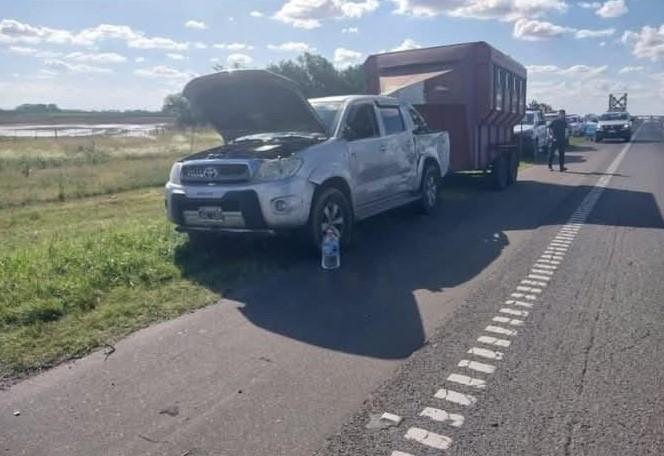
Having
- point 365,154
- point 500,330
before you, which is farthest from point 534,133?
point 500,330

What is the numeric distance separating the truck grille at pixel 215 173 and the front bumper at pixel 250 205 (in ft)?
0.30

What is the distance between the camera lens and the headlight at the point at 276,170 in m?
6.13

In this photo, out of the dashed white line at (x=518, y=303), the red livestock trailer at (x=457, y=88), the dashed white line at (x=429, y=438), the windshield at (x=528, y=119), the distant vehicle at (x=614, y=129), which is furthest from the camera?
the distant vehicle at (x=614, y=129)

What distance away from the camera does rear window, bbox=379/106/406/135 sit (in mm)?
8062

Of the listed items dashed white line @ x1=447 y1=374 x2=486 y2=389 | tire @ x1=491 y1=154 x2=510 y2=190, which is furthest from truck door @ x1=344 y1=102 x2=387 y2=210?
A: tire @ x1=491 y1=154 x2=510 y2=190

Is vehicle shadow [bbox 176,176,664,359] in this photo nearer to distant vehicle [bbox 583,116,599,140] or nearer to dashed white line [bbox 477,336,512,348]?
dashed white line [bbox 477,336,512,348]

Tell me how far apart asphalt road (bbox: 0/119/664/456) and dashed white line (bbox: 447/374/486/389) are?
12 millimetres

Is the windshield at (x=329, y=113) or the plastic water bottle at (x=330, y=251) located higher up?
the windshield at (x=329, y=113)

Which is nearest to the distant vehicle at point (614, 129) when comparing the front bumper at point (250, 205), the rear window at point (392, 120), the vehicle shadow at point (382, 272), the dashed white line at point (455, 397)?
the vehicle shadow at point (382, 272)

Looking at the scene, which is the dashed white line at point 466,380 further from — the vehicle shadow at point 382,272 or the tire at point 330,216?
the tire at point 330,216

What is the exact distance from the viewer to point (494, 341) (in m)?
4.18

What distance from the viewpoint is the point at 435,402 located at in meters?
3.30

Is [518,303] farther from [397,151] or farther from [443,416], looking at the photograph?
[397,151]

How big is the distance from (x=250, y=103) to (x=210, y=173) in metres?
1.54
